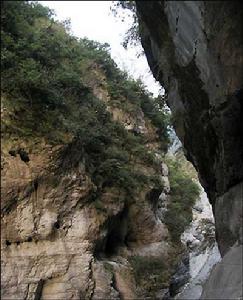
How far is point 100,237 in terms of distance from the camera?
1420cm

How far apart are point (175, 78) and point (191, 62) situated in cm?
171

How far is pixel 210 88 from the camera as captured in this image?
834 centimetres

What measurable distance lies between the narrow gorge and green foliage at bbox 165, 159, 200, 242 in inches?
4.1

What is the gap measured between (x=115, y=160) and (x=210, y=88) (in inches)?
317

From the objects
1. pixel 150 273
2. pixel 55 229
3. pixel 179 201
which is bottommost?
pixel 150 273

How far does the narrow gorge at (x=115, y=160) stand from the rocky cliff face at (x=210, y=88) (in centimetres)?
3

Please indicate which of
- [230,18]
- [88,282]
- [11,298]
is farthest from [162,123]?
[230,18]

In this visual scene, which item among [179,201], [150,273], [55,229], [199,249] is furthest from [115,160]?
[199,249]

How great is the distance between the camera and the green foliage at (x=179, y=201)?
20.0 metres

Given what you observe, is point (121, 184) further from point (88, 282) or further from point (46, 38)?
point (46, 38)

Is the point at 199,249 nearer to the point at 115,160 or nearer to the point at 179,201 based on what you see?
the point at 179,201

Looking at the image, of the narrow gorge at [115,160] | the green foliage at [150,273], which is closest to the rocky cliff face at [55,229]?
the narrow gorge at [115,160]

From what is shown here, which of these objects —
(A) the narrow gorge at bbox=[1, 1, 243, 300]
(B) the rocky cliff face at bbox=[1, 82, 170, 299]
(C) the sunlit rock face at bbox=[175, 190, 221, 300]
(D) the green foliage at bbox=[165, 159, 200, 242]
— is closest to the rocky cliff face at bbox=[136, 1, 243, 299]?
(A) the narrow gorge at bbox=[1, 1, 243, 300]

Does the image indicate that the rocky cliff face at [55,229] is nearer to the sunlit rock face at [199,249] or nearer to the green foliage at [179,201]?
the green foliage at [179,201]
